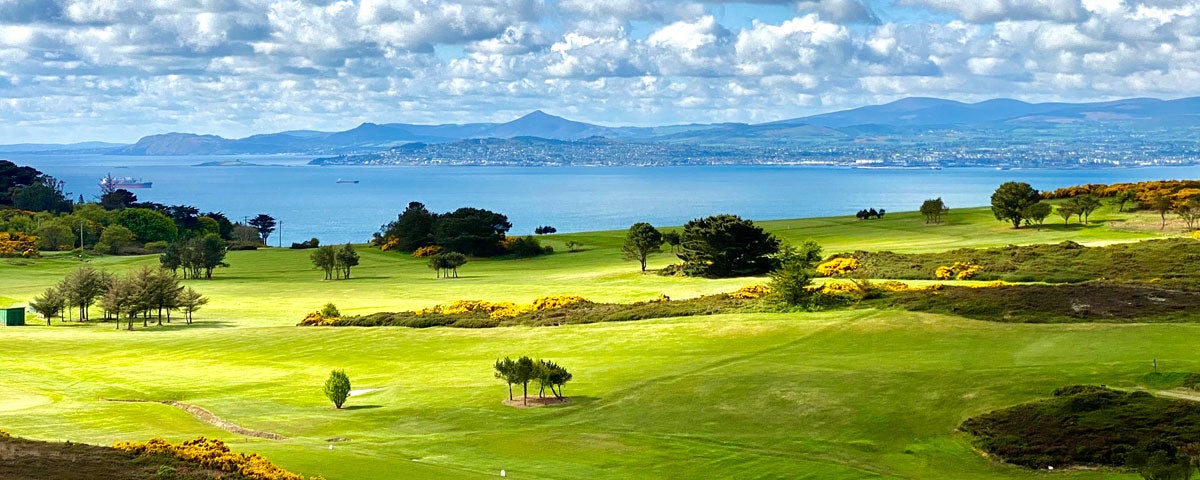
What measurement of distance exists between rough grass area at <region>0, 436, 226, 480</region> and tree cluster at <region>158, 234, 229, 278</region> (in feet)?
280

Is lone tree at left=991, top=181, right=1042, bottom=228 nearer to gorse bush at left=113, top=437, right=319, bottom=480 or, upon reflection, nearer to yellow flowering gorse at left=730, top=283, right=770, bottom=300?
yellow flowering gorse at left=730, top=283, right=770, bottom=300

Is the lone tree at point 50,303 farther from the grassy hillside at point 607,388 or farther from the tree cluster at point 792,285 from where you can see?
the tree cluster at point 792,285

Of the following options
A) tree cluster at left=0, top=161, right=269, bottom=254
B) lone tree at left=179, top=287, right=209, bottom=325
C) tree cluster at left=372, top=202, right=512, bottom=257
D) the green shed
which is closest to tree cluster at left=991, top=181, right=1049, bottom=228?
tree cluster at left=372, top=202, right=512, bottom=257

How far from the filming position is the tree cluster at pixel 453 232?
424ft

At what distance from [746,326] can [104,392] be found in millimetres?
30155

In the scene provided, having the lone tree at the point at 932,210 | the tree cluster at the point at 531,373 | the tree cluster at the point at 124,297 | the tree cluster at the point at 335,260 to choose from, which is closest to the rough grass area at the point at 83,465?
the tree cluster at the point at 531,373

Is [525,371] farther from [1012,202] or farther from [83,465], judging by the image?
[1012,202]

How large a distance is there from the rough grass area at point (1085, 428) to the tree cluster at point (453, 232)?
314 ft

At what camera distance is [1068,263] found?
248ft

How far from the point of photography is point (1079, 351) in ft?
153

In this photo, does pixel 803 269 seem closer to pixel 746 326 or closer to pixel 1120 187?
pixel 746 326

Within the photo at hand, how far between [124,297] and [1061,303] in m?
55.8

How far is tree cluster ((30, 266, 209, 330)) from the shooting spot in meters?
73.6

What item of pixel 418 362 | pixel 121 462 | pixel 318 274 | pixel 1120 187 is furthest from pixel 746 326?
pixel 1120 187
